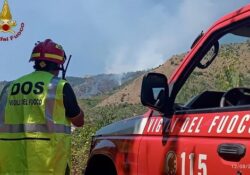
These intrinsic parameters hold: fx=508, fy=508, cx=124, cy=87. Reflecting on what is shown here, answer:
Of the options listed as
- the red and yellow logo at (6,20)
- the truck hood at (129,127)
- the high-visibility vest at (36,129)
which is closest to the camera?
the truck hood at (129,127)

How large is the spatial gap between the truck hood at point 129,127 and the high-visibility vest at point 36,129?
39cm

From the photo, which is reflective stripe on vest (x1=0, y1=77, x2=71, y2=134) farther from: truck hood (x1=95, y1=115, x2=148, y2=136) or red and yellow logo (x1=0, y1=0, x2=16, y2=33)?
red and yellow logo (x1=0, y1=0, x2=16, y2=33)

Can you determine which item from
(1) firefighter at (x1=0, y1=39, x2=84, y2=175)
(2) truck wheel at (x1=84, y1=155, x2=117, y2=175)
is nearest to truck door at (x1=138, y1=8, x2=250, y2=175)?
(2) truck wheel at (x1=84, y1=155, x2=117, y2=175)

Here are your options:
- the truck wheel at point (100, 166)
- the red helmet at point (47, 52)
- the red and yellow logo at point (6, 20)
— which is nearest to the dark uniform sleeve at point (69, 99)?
the red helmet at point (47, 52)

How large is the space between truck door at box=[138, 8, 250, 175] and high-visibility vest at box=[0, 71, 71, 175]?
0.87 meters

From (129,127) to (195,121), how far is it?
3.25 feet

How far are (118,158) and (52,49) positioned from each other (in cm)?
112

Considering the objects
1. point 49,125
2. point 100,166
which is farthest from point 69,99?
point 100,166

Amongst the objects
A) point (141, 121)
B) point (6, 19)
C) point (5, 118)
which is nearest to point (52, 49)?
point (5, 118)

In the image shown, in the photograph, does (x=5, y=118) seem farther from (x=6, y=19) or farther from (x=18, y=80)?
(x=6, y=19)

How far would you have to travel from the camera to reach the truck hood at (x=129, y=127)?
396 cm

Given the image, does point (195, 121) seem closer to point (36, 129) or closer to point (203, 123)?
point (203, 123)

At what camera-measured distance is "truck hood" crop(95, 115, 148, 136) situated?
396 cm

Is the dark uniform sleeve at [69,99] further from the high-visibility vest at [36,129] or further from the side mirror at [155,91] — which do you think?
the side mirror at [155,91]
